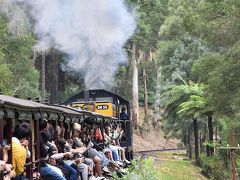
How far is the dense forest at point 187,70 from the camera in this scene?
15250 millimetres

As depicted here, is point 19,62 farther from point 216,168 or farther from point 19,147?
point 19,147

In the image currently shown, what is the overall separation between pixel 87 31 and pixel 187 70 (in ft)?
24.3

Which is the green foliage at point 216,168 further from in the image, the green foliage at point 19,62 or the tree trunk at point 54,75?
the tree trunk at point 54,75

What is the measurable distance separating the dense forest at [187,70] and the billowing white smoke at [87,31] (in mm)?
1285

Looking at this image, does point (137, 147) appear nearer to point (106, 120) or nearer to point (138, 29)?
point (138, 29)

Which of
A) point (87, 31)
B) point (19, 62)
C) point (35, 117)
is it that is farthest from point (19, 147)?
point (87, 31)

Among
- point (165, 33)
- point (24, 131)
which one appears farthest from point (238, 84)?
point (165, 33)

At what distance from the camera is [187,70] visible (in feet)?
103

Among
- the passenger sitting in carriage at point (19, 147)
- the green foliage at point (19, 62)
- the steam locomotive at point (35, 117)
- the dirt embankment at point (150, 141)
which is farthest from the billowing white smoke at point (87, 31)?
the passenger sitting in carriage at point (19, 147)

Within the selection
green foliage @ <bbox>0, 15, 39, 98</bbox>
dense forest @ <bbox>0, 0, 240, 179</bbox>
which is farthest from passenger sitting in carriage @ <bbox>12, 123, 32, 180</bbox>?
green foliage @ <bbox>0, 15, 39, 98</bbox>

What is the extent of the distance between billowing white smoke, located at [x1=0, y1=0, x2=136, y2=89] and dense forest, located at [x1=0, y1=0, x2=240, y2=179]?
1285mm

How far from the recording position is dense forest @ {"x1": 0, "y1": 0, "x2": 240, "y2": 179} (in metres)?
15.2

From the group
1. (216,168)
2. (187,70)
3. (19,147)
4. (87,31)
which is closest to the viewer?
(19,147)

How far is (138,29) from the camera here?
129 feet
